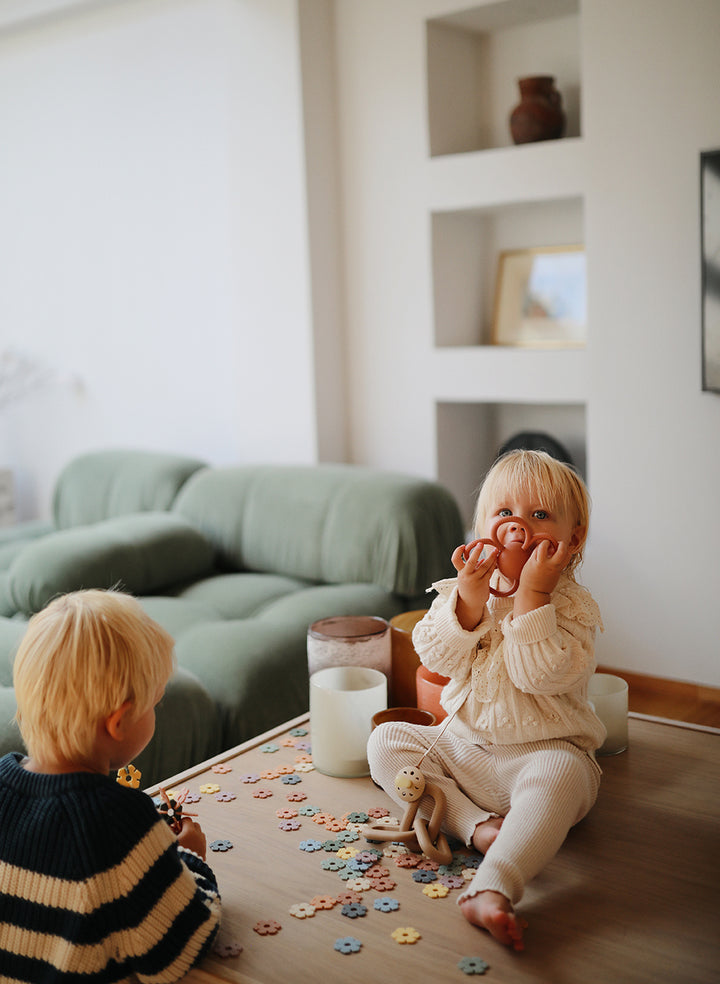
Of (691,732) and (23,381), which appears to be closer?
(691,732)

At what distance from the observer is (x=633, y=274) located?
2.94 m

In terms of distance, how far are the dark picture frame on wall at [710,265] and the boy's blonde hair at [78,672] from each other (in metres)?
2.18

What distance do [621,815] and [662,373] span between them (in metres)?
1.93

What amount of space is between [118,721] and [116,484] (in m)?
2.49

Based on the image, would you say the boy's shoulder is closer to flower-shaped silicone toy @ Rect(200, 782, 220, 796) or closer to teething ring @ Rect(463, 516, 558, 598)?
teething ring @ Rect(463, 516, 558, 598)

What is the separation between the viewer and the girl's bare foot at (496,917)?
960 millimetres

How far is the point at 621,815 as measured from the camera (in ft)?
4.04

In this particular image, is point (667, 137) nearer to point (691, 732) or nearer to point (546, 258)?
point (546, 258)

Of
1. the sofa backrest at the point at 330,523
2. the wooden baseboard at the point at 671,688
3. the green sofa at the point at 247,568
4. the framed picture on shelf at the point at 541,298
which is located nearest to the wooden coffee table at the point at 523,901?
the green sofa at the point at 247,568

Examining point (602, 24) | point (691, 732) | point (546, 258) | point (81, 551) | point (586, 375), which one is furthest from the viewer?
point (546, 258)

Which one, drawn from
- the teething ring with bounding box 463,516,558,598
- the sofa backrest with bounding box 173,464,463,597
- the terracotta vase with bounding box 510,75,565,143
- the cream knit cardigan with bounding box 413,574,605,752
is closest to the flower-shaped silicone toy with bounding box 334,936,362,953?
the cream knit cardigan with bounding box 413,574,605,752

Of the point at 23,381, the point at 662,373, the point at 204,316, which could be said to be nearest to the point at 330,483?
the point at 662,373

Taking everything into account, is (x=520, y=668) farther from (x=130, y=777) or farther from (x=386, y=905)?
(x=130, y=777)

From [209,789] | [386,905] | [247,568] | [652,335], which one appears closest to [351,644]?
[209,789]
